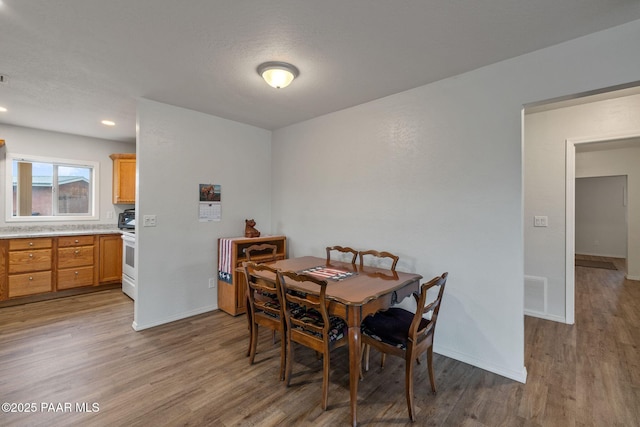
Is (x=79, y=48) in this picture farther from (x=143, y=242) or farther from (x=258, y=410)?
(x=258, y=410)

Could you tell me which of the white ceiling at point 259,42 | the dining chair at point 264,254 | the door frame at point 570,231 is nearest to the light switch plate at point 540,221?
the door frame at point 570,231

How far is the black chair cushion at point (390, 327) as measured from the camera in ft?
6.16

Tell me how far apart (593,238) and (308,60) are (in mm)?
9284

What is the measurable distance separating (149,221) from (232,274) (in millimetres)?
1081

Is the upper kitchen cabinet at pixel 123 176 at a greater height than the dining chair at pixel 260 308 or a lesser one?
greater

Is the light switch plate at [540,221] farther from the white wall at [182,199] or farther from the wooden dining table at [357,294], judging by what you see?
the white wall at [182,199]

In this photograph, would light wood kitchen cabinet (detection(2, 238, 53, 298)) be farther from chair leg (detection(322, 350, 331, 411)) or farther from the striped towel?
chair leg (detection(322, 350, 331, 411))

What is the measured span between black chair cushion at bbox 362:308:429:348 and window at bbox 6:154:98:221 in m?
5.03

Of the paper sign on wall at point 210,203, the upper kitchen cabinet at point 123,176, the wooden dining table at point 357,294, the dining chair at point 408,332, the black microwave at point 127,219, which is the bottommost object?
the dining chair at point 408,332

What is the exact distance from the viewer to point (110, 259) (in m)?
4.46

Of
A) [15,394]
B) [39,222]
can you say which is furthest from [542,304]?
[39,222]

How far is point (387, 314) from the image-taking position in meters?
2.23

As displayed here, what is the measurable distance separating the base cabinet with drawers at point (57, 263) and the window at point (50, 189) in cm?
69

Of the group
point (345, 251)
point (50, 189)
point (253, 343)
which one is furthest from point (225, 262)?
point (50, 189)
